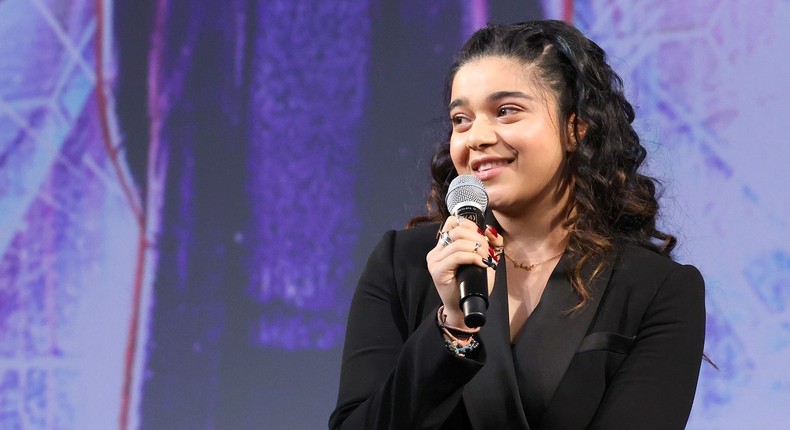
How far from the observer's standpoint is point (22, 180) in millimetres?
3023

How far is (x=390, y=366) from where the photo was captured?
1.55 m

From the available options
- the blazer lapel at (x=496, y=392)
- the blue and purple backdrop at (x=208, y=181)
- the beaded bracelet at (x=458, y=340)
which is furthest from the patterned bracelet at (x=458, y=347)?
the blue and purple backdrop at (x=208, y=181)

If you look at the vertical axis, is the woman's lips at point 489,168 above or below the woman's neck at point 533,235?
above

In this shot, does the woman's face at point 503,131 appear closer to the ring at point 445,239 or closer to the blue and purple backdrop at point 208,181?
the ring at point 445,239

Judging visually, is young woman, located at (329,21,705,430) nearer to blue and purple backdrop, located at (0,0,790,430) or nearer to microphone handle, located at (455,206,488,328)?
microphone handle, located at (455,206,488,328)

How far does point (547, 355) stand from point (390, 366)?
0.25 meters

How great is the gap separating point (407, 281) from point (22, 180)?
6.09 ft

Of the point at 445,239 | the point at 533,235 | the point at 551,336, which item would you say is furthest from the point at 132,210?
the point at 445,239

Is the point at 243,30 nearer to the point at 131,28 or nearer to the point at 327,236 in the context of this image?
the point at 131,28

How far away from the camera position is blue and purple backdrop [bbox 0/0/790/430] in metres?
2.80

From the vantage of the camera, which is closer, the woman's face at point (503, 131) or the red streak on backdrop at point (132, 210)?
the woman's face at point (503, 131)

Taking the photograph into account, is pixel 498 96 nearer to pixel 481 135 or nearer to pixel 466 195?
pixel 481 135

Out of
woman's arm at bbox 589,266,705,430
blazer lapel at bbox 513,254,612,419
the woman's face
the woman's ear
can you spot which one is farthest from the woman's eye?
woman's arm at bbox 589,266,705,430

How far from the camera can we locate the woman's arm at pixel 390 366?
1347mm
